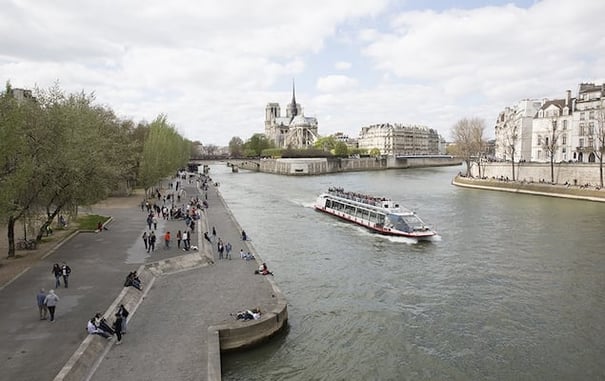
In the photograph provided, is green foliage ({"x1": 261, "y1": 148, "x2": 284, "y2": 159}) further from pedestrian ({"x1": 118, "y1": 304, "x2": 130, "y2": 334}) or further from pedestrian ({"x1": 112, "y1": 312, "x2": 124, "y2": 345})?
pedestrian ({"x1": 112, "y1": 312, "x2": 124, "y2": 345})

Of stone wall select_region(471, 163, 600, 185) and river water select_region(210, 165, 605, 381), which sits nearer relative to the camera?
river water select_region(210, 165, 605, 381)

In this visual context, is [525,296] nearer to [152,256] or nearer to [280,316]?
[280,316]

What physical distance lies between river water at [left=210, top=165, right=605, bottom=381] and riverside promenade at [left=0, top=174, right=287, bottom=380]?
1559mm

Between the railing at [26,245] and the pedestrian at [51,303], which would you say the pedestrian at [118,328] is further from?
the railing at [26,245]

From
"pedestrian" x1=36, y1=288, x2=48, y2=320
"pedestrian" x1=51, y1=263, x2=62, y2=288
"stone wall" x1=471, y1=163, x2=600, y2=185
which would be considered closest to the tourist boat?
"pedestrian" x1=51, y1=263, x2=62, y2=288

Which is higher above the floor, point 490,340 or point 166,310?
point 166,310

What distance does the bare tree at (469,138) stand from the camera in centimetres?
11338

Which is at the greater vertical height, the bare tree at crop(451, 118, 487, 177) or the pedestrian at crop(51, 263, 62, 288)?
the bare tree at crop(451, 118, 487, 177)

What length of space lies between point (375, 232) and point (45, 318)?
3114cm

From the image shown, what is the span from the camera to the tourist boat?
41925mm

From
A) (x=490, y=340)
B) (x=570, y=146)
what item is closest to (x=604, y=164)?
(x=570, y=146)

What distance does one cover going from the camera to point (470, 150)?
113 meters

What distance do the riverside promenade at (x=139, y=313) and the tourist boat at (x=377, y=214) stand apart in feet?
50.6

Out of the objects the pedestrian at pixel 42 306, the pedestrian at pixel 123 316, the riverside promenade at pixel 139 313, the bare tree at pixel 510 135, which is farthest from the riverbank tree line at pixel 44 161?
the bare tree at pixel 510 135
